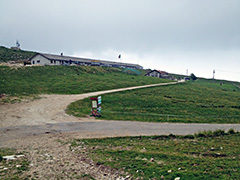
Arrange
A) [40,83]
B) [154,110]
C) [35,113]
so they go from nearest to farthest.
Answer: [35,113] → [154,110] → [40,83]

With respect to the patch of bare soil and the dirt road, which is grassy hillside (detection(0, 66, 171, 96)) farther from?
the patch of bare soil

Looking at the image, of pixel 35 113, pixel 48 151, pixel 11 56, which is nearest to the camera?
pixel 48 151

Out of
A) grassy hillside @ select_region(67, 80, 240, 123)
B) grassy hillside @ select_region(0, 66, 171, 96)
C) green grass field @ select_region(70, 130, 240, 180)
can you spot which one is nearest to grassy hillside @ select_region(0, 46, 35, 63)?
grassy hillside @ select_region(0, 66, 171, 96)

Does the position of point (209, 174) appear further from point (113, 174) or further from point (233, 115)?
point (233, 115)

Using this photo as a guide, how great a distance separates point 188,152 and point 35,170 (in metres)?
9.91

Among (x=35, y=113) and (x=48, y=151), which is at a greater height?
(x=35, y=113)

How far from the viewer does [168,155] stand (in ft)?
42.6

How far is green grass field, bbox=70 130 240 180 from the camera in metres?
10.5

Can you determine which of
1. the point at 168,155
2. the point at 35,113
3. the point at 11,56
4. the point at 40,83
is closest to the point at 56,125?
the point at 35,113

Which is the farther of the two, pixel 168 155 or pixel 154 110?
pixel 154 110

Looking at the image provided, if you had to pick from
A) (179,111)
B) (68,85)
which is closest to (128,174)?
(179,111)

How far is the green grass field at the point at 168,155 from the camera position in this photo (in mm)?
10477

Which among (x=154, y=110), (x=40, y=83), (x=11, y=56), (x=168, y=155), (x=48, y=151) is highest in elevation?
(x=11, y=56)

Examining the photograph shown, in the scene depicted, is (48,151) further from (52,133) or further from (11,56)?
(11,56)
